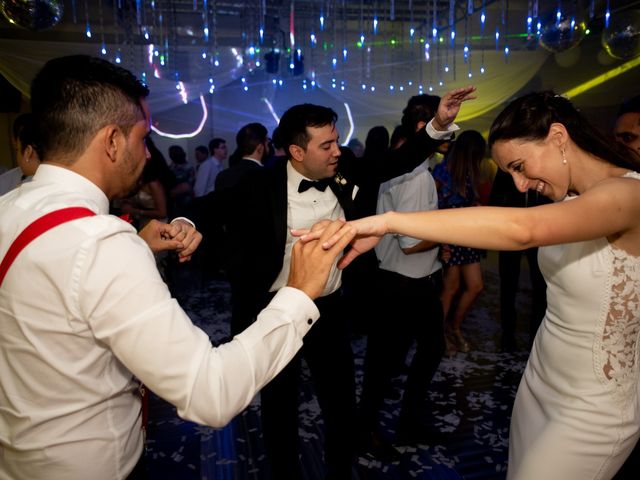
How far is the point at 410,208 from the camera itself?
2.80m

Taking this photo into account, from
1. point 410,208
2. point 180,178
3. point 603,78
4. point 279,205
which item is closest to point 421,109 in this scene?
point 410,208

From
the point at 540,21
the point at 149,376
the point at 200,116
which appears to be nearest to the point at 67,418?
the point at 149,376

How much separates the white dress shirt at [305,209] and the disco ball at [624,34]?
13.7ft

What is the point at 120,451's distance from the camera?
3.75 feet

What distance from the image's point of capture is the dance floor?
2559 millimetres

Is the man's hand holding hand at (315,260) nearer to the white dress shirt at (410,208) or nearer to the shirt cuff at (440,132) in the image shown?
the shirt cuff at (440,132)

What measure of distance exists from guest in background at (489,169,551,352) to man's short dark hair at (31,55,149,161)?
3138mm

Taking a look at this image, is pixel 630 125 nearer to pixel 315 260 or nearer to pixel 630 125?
pixel 630 125

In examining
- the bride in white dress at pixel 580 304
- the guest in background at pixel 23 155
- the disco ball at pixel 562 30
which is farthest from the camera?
the disco ball at pixel 562 30

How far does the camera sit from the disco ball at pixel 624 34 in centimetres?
464

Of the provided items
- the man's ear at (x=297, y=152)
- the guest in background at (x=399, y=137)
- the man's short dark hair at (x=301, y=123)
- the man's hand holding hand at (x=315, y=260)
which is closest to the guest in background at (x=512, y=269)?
the guest in background at (x=399, y=137)

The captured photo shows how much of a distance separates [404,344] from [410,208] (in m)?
0.81

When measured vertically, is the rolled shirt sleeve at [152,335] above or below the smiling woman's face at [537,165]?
below

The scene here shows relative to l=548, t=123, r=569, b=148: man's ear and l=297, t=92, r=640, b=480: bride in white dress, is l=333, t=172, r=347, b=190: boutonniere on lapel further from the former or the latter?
l=548, t=123, r=569, b=148: man's ear
